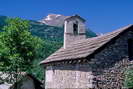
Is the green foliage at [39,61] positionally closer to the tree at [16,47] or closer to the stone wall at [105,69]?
the tree at [16,47]

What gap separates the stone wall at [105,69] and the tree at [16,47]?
4.20 metres

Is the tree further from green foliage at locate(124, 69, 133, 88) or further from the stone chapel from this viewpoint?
green foliage at locate(124, 69, 133, 88)

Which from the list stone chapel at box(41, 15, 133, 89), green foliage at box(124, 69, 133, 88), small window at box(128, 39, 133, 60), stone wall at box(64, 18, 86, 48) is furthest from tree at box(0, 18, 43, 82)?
green foliage at box(124, 69, 133, 88)

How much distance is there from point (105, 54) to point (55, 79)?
5.99 metres

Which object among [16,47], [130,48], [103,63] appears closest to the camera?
[103,63]

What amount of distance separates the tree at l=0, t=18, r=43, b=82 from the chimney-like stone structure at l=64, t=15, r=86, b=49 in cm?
444

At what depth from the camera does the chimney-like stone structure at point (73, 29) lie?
2359cm

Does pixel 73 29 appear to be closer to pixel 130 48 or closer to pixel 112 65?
pixel 130 48

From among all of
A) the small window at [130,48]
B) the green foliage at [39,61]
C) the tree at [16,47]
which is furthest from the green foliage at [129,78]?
the green foliage at [39,61]

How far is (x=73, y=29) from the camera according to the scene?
24062 millimetres

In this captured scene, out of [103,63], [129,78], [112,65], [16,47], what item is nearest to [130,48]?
[112,65]

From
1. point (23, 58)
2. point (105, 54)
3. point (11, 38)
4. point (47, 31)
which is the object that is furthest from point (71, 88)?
point (47, 31)

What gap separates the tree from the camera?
1897 centimetres

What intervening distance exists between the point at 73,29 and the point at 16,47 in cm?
663
